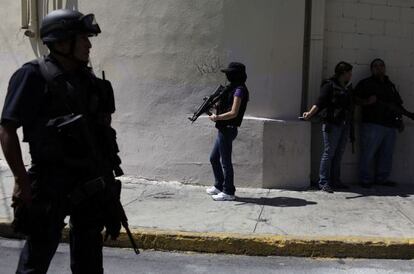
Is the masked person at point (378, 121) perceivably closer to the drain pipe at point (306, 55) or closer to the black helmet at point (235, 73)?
the drain pipe at point (306, 55)

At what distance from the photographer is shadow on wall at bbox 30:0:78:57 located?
26.2 feet

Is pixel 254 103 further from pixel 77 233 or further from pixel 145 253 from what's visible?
pixel 77 233

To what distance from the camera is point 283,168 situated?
778 cm

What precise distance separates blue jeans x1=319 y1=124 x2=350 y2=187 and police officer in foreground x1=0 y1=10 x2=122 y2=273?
470 centimetres

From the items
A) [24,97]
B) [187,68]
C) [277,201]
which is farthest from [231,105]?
[24,97]

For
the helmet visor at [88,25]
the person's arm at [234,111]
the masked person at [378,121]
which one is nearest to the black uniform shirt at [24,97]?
the helmet visor at [88,25]

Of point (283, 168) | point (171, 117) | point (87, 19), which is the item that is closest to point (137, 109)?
point (171, 117)

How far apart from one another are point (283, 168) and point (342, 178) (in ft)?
3.24

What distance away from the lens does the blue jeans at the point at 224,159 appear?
699 cm

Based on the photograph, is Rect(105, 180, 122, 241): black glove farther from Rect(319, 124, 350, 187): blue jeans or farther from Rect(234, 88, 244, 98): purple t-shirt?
Rect(319, 124, 350, 187): blue jeans

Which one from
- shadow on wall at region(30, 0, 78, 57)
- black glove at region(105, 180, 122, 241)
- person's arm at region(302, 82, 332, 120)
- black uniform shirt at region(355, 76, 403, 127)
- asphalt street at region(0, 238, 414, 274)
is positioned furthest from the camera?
shadow on wall at region(30, 0, 78, 57)

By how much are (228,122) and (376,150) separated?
7.78 ft

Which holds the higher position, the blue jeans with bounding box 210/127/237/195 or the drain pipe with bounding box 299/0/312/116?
the drain pipe with bounding box 299/0/312/116

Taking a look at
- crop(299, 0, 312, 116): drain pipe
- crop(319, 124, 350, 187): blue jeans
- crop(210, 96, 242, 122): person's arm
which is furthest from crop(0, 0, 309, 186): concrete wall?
crop(210, 96, 242, 122): person's arm
